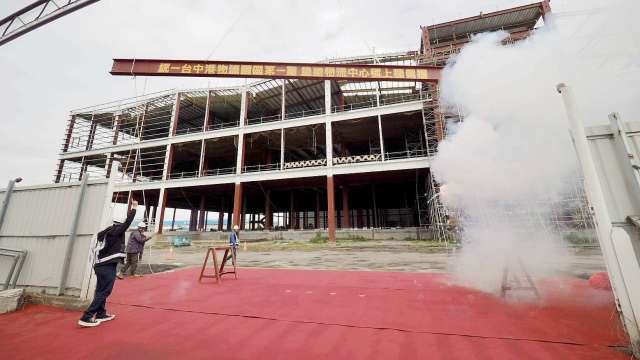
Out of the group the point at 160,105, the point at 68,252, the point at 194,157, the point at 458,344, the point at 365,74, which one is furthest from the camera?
the point at 194,157

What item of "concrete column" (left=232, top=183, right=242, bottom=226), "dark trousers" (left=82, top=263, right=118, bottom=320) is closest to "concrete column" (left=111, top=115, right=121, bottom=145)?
"concrete column" (left=232, top=183, right=242, bottom=226)

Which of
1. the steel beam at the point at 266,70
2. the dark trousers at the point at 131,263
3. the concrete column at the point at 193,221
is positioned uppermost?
the steel beam at the point at 266,70

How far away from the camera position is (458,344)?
271 centimetres

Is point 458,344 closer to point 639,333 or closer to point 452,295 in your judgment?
point 639,333

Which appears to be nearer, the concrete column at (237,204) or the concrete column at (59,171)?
the concrete column at (237,204)

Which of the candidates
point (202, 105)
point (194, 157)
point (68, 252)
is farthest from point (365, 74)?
point (194, 157)

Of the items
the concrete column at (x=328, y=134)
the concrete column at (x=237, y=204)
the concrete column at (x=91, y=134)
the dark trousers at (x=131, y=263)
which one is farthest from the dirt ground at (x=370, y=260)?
the concrete column at (x=91, y=134)

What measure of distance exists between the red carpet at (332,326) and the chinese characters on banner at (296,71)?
27.2 ft

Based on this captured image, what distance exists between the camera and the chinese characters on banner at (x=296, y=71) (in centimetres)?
1005

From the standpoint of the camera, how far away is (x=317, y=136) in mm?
24859

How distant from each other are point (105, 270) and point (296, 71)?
9.27 m

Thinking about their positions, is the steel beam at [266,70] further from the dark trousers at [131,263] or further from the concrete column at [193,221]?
the concrete column at [193,221]

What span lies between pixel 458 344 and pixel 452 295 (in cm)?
211

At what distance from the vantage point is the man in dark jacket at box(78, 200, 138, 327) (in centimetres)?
351
